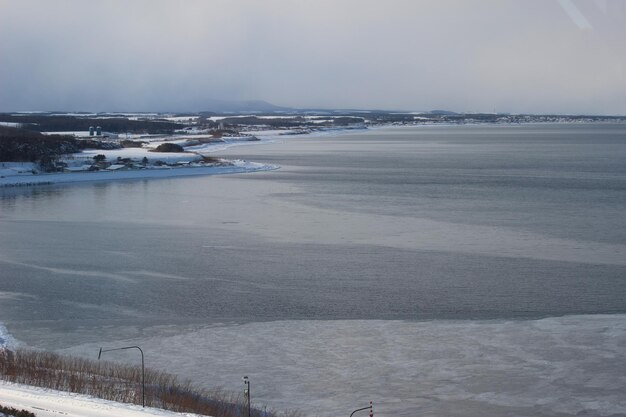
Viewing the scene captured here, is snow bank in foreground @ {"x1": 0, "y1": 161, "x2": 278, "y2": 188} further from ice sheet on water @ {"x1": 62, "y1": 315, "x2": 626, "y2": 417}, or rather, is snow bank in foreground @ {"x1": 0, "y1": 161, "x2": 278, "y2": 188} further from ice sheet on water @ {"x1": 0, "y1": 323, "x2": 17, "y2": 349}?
ice sheet on water @ {"x1": 62, "y1": 315, "x2": 626, "y2": 417}

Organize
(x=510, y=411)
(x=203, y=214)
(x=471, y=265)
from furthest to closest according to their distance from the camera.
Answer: (x=203, y=214)
(x=471, y=265)
(x=510, y=411)

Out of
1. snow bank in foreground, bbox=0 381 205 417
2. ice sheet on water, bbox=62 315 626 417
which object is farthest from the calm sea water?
snow bank in foreground, bbox=0 381 205 417

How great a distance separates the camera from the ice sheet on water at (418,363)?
6.00 m

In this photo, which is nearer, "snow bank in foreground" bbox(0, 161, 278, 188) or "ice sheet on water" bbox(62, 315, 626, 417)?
"ice sheet on water" bbox(62, 315, 626, 417)

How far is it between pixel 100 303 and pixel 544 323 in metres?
4.70

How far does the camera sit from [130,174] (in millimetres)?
26547

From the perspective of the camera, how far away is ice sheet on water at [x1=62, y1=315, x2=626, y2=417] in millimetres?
5996

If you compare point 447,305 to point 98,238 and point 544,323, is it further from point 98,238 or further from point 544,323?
point 98,238

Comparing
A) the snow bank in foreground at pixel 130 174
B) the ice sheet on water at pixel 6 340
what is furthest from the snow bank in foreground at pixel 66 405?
the snow bank in foreground at pixel 130 174

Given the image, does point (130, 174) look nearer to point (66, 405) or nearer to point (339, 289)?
point (339, 289)

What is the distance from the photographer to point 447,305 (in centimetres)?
866

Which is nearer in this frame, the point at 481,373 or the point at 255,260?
the point at 481,373

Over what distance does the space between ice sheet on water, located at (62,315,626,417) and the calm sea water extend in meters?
0.02

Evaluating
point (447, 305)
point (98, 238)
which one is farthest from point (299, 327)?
point (98, 238)
